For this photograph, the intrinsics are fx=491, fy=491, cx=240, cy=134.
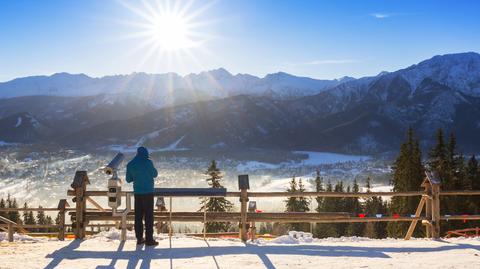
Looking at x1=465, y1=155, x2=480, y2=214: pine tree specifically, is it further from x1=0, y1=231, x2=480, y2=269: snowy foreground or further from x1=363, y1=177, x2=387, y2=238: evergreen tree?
x1=0, y1=231, x2=480, y2=269: snowy foreground

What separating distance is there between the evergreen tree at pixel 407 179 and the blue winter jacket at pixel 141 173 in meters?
31.8

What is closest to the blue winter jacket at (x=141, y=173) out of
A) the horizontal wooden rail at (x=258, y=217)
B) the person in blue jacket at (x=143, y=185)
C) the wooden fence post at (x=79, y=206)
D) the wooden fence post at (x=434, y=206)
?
the person in blue jacket at (x=143, y=185)

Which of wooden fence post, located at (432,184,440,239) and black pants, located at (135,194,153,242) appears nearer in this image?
black pants, located at (135,194,153,242)

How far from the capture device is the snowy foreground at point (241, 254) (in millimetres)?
9039

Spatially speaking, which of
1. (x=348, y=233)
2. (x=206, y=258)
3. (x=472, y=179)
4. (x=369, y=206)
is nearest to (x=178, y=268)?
(x=206, y=258)

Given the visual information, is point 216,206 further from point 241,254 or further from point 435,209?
point 241,254

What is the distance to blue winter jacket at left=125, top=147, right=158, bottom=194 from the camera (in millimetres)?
10484

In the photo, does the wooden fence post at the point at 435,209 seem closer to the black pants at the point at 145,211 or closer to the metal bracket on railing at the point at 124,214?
the black pants at the point at 145,211

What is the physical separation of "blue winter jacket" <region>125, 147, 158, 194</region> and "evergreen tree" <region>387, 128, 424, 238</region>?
31.8 metres

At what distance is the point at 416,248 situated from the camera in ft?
34.8

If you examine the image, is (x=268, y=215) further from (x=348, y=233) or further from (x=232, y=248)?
(x=348, y=233)

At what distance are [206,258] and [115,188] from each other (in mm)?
2770

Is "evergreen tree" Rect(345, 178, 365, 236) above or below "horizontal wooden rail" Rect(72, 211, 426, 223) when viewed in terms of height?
below

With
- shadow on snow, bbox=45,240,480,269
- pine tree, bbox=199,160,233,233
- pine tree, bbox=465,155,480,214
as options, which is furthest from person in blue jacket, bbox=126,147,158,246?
pine tree, bbox=465,155,480,214
